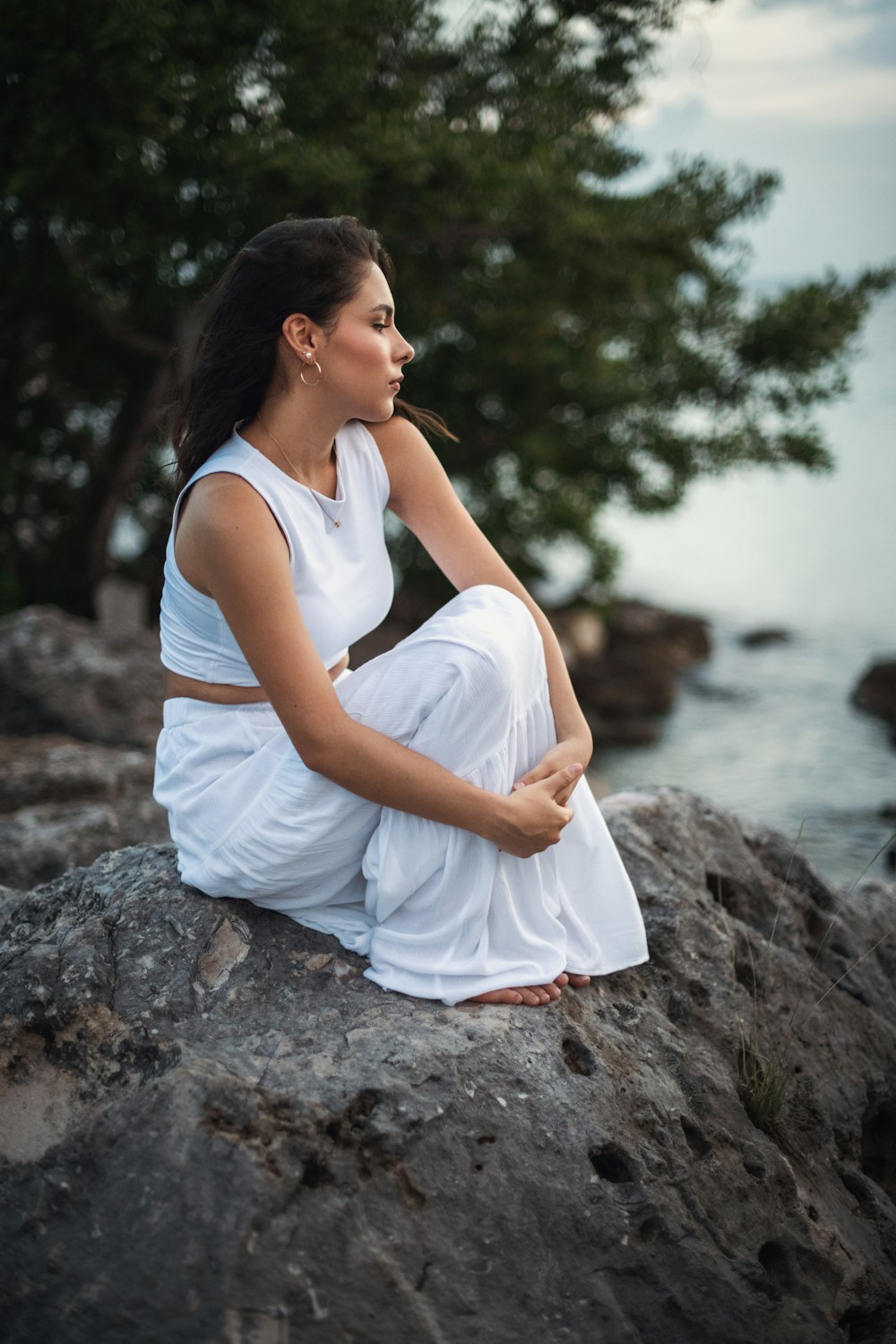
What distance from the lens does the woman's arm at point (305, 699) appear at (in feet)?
7.73

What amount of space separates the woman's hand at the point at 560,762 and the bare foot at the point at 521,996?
0.41 m

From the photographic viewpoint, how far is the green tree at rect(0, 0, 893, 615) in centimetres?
564

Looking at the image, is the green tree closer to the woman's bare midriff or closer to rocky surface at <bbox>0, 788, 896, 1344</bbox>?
the woman's bare midriff

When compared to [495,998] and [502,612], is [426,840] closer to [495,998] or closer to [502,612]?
[495,998]

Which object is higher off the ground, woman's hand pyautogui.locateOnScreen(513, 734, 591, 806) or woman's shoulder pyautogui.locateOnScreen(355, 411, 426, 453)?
woman's shoulder pyautogui.locateOnScreen(355, 411, 426, 453)

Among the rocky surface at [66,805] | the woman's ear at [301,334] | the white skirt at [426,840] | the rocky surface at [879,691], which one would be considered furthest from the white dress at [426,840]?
the rocky surface at [879,691]

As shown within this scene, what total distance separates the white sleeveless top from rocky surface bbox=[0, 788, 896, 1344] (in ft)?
1.82

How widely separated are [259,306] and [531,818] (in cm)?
132

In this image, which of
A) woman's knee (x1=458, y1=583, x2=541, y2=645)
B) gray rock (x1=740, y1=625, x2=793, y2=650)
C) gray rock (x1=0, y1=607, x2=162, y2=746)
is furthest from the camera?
gray rock (x1=740, y1=625, x2=793, y2=650)

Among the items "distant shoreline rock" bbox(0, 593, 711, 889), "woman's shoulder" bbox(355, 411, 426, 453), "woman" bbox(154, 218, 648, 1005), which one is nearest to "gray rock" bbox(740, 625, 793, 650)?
"distant shoreline rock" bbox(0, 593, 711, 889)

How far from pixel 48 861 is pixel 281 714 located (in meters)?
2.08

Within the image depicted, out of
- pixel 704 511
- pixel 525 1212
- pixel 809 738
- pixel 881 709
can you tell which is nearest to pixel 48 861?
pixel 525 1212

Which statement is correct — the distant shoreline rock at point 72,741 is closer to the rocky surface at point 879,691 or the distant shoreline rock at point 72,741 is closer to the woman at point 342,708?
the woman at point 342,708

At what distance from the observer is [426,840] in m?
2.45
